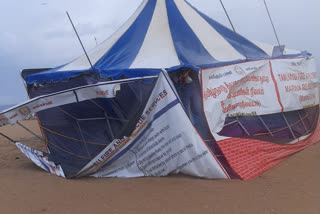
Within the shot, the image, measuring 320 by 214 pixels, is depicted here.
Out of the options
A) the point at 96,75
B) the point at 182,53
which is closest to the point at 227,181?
the point at 182,53

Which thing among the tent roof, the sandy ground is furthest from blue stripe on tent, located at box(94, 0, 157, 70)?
the sandy ground

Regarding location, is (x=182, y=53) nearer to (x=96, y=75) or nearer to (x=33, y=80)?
(x=96, y=75)

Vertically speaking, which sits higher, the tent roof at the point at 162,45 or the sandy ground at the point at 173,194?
the tent roof at the point at 162,45

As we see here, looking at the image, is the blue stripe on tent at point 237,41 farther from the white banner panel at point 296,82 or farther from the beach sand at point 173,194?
the beach sand at point 173,194

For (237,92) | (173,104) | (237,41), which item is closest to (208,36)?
(237,41)

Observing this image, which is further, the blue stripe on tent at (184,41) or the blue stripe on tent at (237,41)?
the blue stripe on tent at (237,41)

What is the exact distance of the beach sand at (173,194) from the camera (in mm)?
3838

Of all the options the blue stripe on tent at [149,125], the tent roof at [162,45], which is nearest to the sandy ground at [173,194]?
the blue stripe on tent at [149,125]

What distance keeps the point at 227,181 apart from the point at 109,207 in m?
1.71

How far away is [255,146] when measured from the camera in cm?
541

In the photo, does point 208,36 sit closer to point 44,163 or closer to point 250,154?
point 250,154

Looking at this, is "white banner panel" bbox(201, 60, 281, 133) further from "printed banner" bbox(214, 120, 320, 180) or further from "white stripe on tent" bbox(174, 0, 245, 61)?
"white stripe on tent" bbox(174, 0, 245, 61)

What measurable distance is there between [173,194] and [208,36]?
4.13 meters

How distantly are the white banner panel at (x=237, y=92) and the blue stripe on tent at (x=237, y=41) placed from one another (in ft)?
4.53
